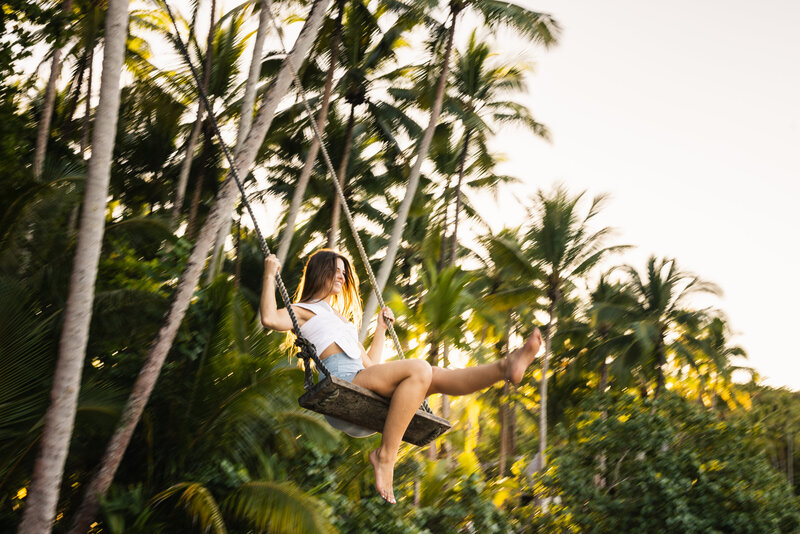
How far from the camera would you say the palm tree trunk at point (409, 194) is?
10547 mm

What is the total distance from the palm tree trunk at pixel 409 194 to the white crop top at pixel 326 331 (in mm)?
5723

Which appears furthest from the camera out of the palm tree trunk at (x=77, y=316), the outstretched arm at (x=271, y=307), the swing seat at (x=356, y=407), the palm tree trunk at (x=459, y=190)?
the palm tree trunk at (x=459, y=190)

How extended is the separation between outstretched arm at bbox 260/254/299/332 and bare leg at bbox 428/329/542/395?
86 centimetres

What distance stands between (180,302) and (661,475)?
7687 mm

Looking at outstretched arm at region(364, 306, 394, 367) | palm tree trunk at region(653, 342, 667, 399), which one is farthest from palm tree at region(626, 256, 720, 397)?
outstretched arm at region(364, 306, 394, 367)

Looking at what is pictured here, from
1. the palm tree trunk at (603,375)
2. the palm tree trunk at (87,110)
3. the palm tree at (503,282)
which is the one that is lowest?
the palm tree trunk at (603,375)

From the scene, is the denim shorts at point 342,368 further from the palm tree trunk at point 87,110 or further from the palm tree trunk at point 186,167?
the palm tree trunk at point 87,110

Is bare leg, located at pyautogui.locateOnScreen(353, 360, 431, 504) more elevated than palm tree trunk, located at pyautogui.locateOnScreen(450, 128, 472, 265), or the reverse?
palm tree trunk, located at pyautogui.locateOnScreen(450, 128, 472, 265)

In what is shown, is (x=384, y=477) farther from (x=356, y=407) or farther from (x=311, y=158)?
(x=311, y=158)

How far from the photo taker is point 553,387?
22891 mm

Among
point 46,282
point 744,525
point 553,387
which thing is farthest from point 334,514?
point 553,387

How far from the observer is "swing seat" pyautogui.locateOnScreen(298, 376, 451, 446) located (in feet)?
11.1

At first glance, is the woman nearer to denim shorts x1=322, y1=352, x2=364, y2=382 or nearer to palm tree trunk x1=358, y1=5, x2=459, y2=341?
denim shorts x1=322, y1=352, x2=364, y2=382

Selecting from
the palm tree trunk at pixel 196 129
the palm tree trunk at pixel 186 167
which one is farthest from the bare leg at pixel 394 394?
the palm tree trunk at pixel 186 167
